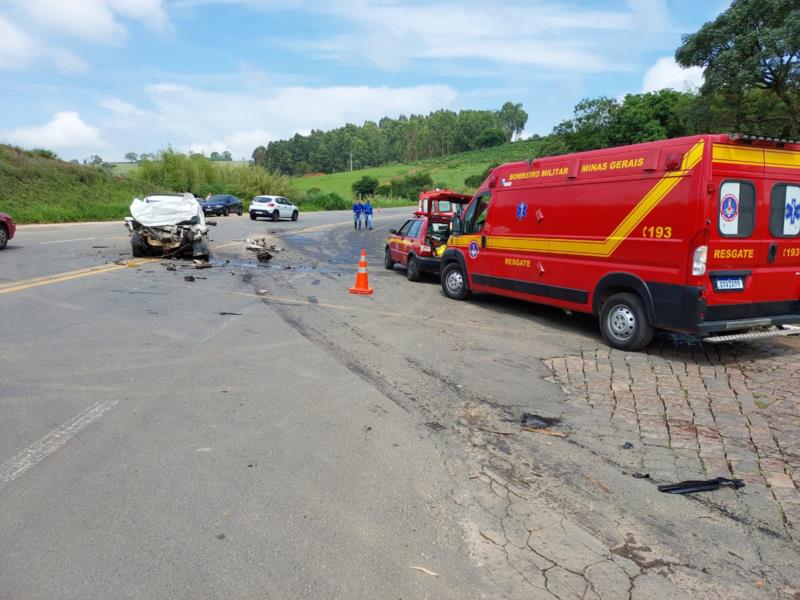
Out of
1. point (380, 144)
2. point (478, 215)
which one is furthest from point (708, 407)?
point (380, 144)

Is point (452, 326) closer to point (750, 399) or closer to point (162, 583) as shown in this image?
point (750, 399)

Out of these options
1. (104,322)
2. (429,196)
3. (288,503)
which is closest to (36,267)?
(104,322)

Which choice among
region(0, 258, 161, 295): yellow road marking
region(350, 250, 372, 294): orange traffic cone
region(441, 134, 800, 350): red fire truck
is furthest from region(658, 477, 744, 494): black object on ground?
region(0, 258, 161, 295): yellow road marking

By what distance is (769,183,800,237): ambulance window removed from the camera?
23.9 ft

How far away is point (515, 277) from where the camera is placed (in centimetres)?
983

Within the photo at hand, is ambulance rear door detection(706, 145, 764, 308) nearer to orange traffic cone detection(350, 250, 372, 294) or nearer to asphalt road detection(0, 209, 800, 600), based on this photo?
asphalt road detection(0, 209, 800, 600)

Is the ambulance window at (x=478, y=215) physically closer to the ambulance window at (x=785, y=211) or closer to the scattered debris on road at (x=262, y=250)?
the ambulance window at (x=785, y=211)

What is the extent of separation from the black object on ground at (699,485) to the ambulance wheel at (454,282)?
24.0 ft

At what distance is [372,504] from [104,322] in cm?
627

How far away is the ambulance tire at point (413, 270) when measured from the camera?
13.8 m

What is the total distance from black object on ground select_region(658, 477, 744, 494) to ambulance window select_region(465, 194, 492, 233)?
710cm

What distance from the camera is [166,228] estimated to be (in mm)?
15609

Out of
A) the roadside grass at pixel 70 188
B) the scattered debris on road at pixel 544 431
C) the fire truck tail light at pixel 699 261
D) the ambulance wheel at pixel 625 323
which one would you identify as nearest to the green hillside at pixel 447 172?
the roadside grass at pixel 70 188

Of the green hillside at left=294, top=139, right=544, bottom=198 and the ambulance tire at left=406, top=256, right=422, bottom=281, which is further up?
the green hillside at left=294, top=139, right=544, bottom=198
